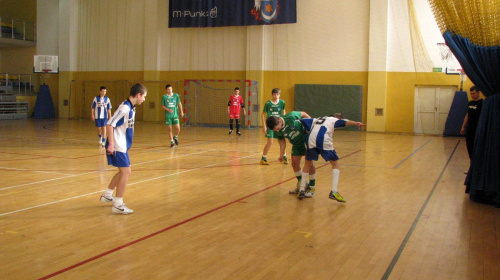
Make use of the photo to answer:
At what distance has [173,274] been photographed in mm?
4281

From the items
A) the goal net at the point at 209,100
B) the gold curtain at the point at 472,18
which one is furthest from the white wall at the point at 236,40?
the gold curtain at the point at 472,18

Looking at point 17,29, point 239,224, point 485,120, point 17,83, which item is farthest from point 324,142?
point 17,29

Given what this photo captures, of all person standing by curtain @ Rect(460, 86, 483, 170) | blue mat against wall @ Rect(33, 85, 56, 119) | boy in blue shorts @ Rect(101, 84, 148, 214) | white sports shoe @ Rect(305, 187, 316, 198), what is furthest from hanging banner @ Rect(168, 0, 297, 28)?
boy in blue shorts @ Rect(101, 84, 148, 214)

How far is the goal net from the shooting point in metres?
25.3

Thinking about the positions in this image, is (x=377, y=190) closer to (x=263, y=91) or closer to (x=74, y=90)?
(x=263, y=91)

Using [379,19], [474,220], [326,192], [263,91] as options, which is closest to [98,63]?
[263,91]

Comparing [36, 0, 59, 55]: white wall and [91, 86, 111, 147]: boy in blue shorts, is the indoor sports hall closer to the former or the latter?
[36, 0, 59, 55]: white wall

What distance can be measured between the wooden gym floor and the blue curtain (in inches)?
11.6

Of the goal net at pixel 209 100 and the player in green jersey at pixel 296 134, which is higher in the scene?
the goal net at pixel 209 100

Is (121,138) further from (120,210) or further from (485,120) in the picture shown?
(485,120)

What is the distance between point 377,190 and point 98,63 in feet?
77.3

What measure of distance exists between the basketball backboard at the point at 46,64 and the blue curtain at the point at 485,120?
2538 centimetres

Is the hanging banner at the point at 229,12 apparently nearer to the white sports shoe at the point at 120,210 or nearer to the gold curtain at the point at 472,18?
the gold curtain at the point at 472,18

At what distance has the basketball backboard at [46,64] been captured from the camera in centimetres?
2803
